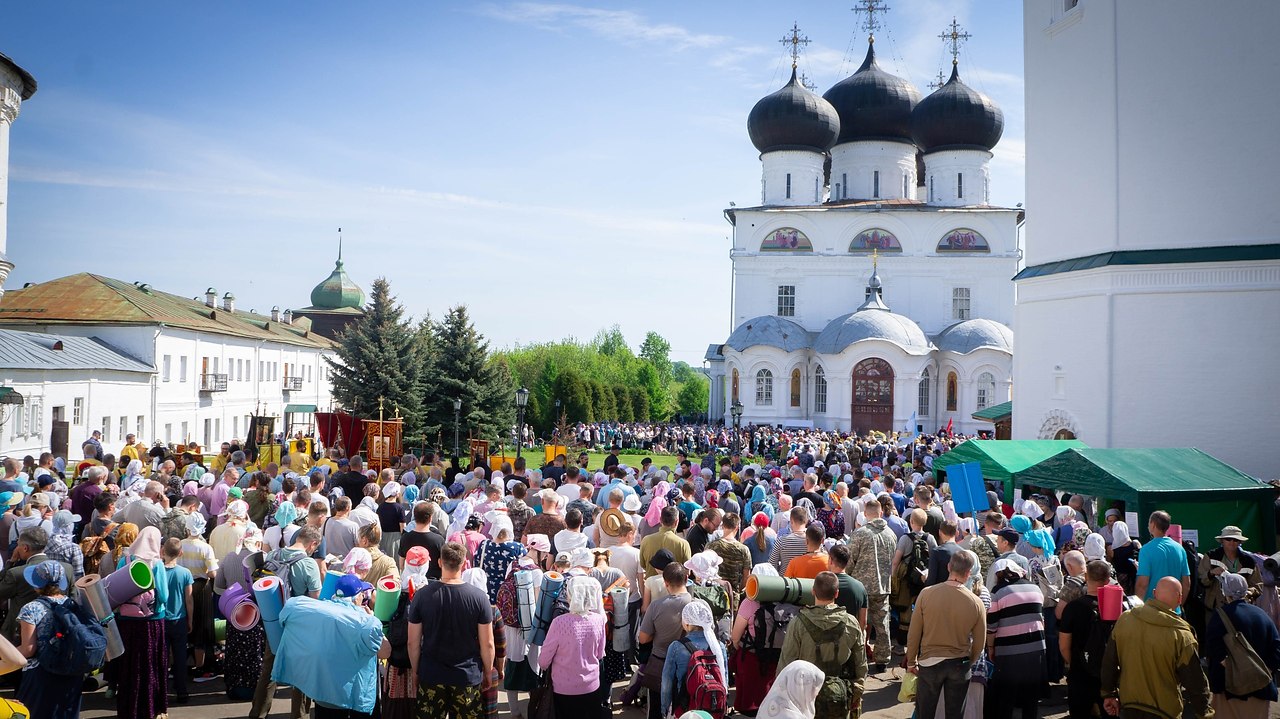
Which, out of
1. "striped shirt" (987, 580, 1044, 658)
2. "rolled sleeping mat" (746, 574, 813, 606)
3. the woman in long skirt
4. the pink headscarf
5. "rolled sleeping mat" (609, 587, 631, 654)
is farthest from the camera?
the pink headscarf

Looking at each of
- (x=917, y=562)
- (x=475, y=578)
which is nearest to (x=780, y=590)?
(x=475, y=578)

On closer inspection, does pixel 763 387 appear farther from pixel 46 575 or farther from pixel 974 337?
pixel 46 575

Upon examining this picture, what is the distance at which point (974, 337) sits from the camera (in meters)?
42.2

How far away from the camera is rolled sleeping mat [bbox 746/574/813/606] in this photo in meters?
6.41

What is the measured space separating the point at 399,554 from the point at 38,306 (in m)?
32.3

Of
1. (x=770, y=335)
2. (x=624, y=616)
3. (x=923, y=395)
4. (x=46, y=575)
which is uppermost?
(x=770, y=335)

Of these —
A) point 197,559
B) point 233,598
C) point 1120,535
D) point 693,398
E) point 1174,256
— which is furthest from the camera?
point 693,398

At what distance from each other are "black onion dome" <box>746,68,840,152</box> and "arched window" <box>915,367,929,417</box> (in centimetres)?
1363

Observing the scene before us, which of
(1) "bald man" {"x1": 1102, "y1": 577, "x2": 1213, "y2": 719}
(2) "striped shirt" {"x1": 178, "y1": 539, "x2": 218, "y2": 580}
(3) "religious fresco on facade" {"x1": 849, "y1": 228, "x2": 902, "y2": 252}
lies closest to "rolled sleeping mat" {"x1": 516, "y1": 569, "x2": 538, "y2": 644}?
(2) "striped shirt" {"x1": 178, "y1": 539, "x2": 218, "y2": 580}

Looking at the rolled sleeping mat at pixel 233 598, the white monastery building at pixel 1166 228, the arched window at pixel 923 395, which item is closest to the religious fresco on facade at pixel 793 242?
the arched window at pixel 923 395

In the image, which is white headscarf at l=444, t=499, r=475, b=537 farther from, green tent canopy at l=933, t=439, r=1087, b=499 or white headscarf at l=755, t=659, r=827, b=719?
green tent canopy at l=933, t=439, r=1087, b=499

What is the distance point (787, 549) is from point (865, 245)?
40.4 m

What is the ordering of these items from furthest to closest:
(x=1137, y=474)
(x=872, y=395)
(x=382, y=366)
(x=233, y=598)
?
(x=872, y=395) < (x=382, y=366) < (x=1137, y=474) < (x=233, y=598)

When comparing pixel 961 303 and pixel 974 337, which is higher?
pixel 961 303
